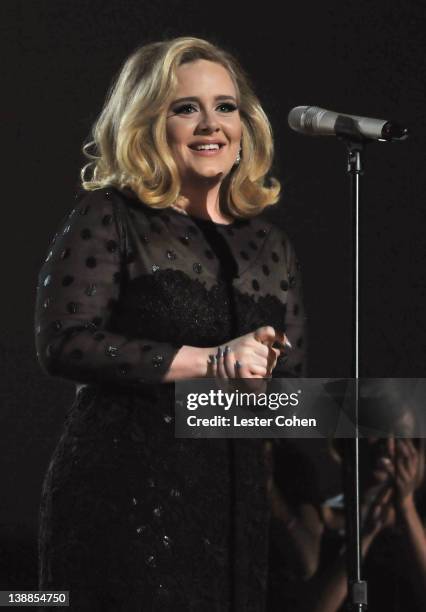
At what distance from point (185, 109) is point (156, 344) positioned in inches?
17.4

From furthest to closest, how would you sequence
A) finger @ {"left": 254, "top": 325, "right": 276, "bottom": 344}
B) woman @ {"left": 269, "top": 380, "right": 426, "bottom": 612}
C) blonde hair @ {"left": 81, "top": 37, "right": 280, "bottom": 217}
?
woman @ {"left": 269, "top": 380, "right": 426, "bottom": 612} < blonde hair @ {"left": 81, "top": 37, "right": 280, "bottom": 217} < finger @ {"left": 254, "top": 325, "right": 276, "bottom": 344}

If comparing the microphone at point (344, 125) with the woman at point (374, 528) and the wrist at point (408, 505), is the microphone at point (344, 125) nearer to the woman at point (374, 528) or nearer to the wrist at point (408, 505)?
the woman at point (374, 528)

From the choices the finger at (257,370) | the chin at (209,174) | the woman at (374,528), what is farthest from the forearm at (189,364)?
the woman at (374,528)

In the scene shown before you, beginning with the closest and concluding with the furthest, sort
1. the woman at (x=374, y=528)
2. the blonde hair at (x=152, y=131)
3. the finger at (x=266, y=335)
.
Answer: the finger at (x=266, y=335)
the blonde hair at (x=152, y=131)
the woman at (x=374, y=528)

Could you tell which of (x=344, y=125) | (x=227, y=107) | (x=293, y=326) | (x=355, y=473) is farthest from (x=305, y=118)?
(x=355, y=473)

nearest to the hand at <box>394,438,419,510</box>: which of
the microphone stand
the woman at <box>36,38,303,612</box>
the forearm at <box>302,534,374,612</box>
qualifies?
the forearm at <box>302,534,374,612</box>

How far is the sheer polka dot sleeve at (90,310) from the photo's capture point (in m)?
1.61

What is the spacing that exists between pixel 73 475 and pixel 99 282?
31 cm

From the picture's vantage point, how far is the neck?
1.83 metres

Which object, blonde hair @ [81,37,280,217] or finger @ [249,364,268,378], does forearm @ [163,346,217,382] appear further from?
blonde hair @ [81,37,280,217]

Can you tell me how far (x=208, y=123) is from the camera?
5.85 ft

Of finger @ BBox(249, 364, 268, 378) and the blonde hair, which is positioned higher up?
the blonde hair

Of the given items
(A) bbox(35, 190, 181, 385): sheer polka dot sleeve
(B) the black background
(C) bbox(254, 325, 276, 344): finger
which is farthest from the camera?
(B) the black background

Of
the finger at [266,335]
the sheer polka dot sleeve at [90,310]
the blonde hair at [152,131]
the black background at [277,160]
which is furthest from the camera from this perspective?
the black background at [277,160]
